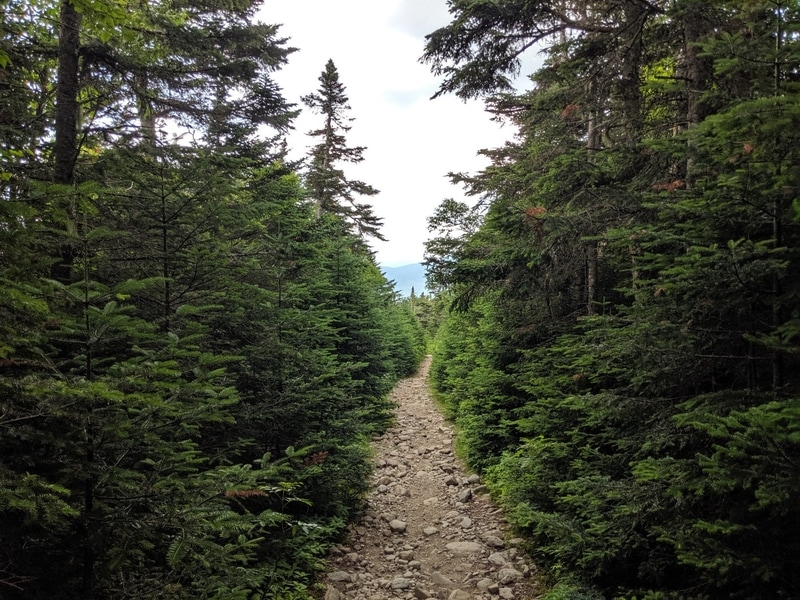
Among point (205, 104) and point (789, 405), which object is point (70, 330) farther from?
point (205, 104)

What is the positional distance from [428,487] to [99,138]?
9.49 m

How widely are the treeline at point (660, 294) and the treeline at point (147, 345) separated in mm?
3590

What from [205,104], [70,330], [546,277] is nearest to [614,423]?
[546,277]

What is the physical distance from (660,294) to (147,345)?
6.50 meters

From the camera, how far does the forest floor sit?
5898mm

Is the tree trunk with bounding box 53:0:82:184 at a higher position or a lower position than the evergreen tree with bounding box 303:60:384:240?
lower

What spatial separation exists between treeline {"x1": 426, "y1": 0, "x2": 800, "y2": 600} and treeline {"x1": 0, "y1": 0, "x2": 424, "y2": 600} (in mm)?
3590

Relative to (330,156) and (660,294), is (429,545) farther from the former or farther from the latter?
(330,156)

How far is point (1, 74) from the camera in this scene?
17.3 ft

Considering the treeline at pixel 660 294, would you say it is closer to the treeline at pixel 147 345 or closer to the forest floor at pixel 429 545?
the forest floor at pixel 429 545

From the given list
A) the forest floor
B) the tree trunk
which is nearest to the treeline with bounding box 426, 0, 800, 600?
the forest floor

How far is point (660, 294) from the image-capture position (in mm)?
5262

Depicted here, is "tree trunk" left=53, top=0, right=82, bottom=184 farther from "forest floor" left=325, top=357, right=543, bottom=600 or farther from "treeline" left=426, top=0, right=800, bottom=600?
"forest floor" left=325, top=357, right=543, bottom=600

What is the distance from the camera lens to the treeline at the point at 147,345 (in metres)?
2.99
